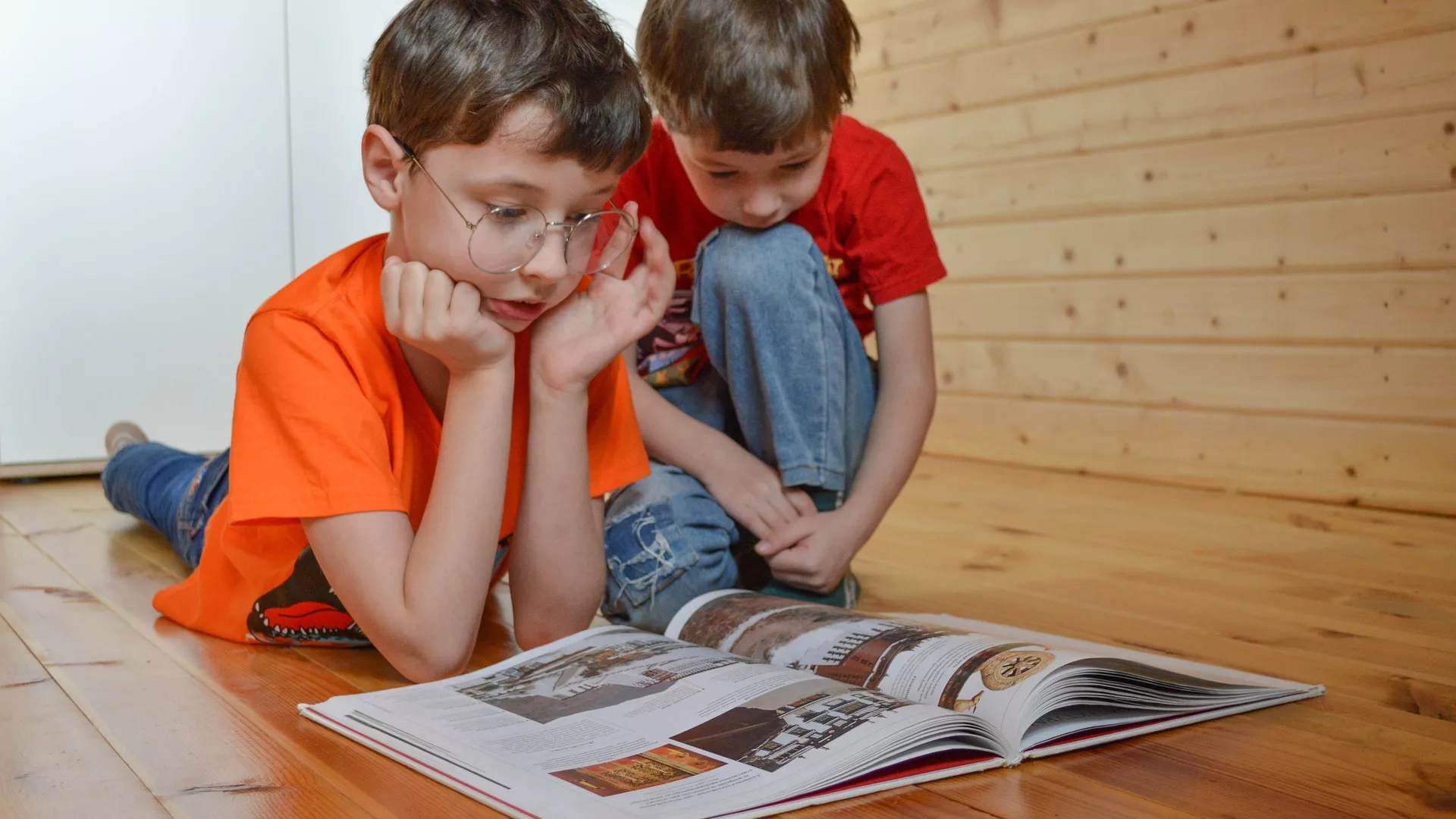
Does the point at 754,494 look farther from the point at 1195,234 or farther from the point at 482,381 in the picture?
the point at 1195,234

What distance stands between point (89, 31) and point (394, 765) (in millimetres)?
2086

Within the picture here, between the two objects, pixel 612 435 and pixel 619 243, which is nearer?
pixel 619 243

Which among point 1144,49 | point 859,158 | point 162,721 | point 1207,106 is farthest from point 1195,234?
point 162,721

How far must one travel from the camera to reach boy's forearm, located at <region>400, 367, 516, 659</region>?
0.97 m

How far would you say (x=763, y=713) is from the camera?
2.75 feet

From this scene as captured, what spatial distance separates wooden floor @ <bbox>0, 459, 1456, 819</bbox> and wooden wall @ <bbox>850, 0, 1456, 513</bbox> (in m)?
0.23

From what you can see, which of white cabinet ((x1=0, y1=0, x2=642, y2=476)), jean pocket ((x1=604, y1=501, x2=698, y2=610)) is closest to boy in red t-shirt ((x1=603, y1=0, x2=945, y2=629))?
jean pocket ((x1=604, y1=501, x2=698, y2=610))

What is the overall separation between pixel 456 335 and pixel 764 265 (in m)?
0.42

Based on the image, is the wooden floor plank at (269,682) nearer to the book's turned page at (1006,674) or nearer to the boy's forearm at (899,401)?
the book's turned page at (1006,674)

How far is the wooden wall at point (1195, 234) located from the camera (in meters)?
2.02

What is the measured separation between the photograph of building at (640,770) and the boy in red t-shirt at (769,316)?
1.52 ft

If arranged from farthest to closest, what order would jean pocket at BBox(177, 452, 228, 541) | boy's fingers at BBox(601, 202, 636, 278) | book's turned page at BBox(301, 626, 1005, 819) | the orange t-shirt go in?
jean pocket at BBox(177, 452, 228, 541), boy's fingers at BBox(601, 202, 636, 278), the orange t-shirt, book's turned page at BBox(301, 626, 1005, 819)

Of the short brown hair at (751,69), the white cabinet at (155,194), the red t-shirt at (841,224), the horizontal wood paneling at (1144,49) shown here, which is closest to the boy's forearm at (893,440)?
the red t-shirt at (841,224)

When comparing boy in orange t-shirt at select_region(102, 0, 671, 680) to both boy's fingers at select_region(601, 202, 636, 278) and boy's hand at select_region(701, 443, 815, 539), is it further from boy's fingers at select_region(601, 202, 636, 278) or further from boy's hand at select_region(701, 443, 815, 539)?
boy's hand at select_region(701, 443, 815, 539)
